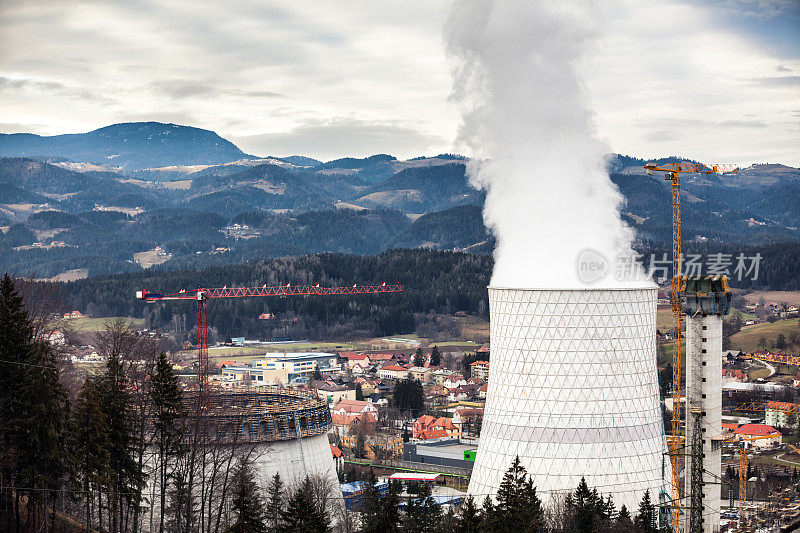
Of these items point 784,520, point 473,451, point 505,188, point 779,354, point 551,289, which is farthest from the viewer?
point 779,354

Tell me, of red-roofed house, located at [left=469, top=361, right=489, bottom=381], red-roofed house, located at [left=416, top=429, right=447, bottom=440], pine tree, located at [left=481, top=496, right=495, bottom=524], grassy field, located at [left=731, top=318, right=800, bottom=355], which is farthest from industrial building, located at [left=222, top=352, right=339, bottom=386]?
pine tree, located at [left=481, top=496, right=495, bottom=524]

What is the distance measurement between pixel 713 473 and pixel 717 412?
2.85 meters

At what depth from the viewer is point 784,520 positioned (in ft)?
224

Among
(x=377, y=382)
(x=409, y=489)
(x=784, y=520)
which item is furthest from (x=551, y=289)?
(x=377, y=382)

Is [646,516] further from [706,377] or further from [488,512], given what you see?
[488,512]

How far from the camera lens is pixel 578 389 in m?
45.6

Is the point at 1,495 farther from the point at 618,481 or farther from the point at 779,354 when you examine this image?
the point at 779,354

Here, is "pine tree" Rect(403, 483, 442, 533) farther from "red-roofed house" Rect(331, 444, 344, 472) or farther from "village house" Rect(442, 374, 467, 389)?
"village house" Rect(442, 374, 467, 389)

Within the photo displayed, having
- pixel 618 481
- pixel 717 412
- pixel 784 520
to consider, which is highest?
pixel 717 412

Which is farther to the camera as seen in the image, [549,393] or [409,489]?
[409,489]

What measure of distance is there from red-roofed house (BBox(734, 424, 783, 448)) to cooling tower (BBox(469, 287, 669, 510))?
5325cm

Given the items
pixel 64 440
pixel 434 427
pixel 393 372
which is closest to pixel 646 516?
pixel 64 440

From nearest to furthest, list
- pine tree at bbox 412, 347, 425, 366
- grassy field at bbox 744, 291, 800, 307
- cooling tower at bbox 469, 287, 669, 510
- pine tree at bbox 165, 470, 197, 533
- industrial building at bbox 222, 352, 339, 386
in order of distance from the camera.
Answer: pine tree at bbox 165, 470, 197, 533
cooling tower at bbox 469, 287, 669, 510
industrial building at bbox 222, 352, 339, 386
pine tree at bbox 412, 347, 425, 366
grassy field at bbox 744, 291, 800, 307

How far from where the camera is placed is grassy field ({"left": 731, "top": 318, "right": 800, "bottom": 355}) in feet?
477
